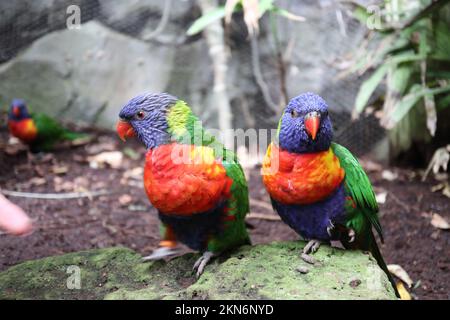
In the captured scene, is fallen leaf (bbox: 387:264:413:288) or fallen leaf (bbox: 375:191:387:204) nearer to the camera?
fallen leaf (bbox: 387:264:413:288)

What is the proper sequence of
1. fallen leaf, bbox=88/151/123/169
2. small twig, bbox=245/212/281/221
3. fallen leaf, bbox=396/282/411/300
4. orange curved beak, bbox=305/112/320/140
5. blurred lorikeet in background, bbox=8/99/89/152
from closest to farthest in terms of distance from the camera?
orange curved beak, bbox=305/112/320/140
fallen leaf, bbox=396/282/411/300
small twig, bbox=245/212/281/221
fallen leaf, bbox=88/151/123/169
blurred lorikeet in background, bbox=8/99/89/152

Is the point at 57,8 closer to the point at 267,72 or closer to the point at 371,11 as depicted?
the point at 267,72

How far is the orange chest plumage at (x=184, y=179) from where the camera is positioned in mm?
2066

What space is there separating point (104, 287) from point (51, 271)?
0.90 ft

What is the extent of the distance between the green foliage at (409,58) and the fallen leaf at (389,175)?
1.80ft

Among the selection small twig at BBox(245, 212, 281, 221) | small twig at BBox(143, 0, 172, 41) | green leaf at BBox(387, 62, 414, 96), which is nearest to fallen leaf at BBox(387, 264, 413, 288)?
small twig at BBox(245, 212, 281, 221)

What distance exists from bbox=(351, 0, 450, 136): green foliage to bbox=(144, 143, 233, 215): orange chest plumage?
1.92m

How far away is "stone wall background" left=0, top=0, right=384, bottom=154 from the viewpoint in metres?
4.70

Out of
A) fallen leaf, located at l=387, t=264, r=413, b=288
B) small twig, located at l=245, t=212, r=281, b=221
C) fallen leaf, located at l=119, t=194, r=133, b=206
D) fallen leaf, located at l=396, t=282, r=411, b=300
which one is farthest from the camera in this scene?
fallen leaf, located at l=119, t=194, r=133, b=206

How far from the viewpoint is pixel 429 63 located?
3.81 m

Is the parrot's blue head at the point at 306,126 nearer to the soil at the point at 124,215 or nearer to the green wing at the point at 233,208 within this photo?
the green wing at the point at 233,208

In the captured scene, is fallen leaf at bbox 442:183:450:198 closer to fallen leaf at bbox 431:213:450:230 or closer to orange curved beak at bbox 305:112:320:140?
fallen leaf at bbox 431:213:450:230

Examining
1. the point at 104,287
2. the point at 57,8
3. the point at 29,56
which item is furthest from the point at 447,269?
the point at 29,56

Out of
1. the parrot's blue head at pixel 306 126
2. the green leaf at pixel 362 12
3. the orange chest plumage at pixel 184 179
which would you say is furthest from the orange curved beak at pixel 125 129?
the green leaf at pixel 362 12
